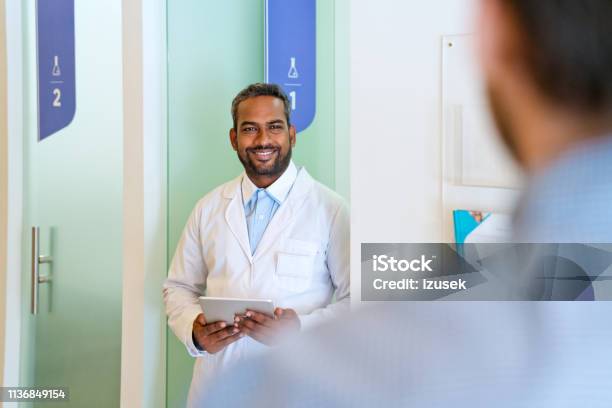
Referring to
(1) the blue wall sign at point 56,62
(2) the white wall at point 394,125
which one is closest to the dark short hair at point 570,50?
(2) the white wall at point 394,125

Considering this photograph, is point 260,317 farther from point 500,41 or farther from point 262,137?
point 500,41

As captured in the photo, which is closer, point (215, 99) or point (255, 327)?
point (255, 327)

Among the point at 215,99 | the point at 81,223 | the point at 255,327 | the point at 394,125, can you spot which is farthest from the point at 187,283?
the point at 394,125

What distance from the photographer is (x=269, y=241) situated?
6.75 feet

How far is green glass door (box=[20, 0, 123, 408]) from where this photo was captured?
2619 millimetres

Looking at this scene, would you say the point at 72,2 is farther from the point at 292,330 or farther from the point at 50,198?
the point at 292,330

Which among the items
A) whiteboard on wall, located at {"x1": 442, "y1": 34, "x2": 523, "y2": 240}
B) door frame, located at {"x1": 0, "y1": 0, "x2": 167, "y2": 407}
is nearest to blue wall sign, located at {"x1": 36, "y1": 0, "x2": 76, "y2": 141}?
door frame, located at {"x1": 0, "y1": 0, "x2": 167, "y2": 407}

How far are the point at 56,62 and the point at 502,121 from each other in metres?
2.08

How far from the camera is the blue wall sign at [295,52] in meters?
2.03

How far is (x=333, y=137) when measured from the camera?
202cm

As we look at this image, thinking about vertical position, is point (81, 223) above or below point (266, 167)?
below

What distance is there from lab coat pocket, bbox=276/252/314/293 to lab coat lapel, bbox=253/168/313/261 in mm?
53

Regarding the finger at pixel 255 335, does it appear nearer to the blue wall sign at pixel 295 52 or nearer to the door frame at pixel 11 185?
the blue wall sign at pixel 295 52

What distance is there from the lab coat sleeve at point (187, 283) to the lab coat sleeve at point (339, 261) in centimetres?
39
